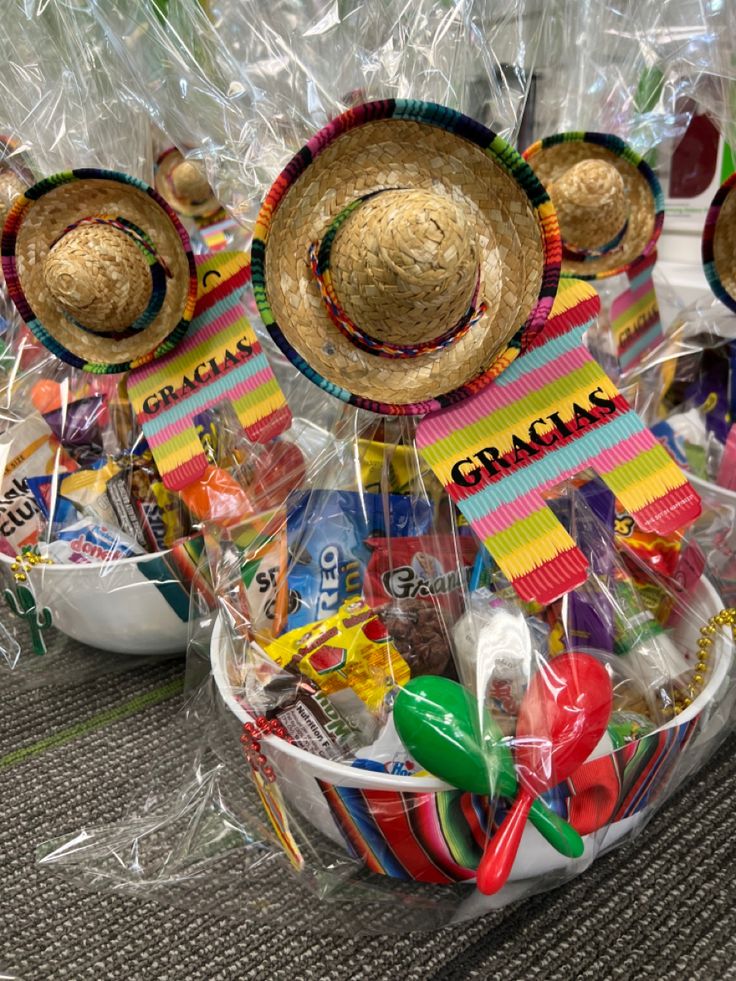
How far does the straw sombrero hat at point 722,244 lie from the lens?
2.54 ft

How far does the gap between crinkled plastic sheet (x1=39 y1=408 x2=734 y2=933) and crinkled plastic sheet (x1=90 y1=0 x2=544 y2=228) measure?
0.31 m

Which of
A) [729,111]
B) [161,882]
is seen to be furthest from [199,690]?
[729,111]

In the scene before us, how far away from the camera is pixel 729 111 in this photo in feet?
2.77

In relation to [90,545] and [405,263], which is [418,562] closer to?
[405,263]

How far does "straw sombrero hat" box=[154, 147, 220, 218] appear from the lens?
1.27 metres

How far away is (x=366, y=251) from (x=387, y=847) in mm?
428

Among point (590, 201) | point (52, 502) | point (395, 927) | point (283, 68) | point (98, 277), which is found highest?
point (283, 68)

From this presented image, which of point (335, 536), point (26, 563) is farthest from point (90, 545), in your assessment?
point (335, 536)

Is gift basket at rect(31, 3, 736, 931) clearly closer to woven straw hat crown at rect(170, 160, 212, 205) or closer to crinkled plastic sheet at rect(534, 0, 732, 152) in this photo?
crinkled plastic sheet at rect(534, 0, 732, 152)

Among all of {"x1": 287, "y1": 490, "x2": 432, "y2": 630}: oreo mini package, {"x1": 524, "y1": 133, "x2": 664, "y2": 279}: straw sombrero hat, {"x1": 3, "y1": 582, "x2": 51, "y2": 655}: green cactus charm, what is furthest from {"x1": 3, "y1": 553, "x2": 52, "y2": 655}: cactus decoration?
{"x1": 524, "y1": 133, "x2": 664, "y2": 279}: straw sombrero hat

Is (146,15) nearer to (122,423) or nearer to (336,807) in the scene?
(122,423)

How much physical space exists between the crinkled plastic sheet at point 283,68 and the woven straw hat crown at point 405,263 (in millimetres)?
280

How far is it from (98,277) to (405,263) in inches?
14.4

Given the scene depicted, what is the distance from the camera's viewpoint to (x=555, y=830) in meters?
0.51
